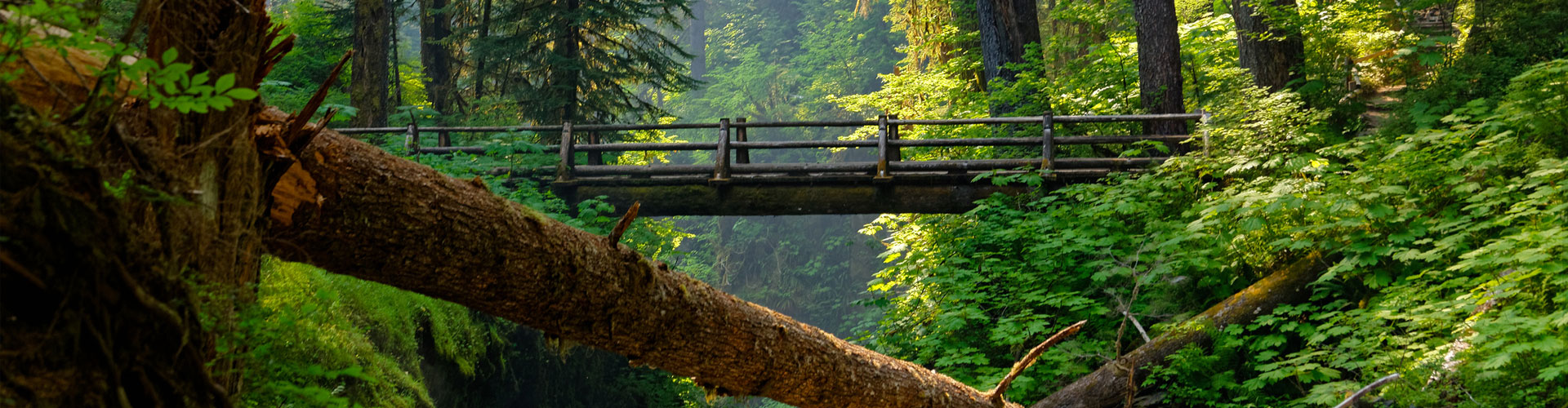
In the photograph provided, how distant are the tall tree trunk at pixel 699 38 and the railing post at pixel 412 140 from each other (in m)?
35.9

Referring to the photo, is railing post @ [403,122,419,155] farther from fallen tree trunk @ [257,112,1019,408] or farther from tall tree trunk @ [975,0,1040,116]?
tall tree trunk @ [975,0,1040,116]

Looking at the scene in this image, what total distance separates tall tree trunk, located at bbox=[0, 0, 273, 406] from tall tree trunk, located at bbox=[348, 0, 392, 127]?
31.5 feet

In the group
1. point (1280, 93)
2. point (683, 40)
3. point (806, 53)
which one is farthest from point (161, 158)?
point (683, 40)

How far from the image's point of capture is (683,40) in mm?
46719

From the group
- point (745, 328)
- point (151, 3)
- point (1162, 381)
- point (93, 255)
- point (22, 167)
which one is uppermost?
point (151, 3)

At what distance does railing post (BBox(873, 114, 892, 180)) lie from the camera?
916 cm

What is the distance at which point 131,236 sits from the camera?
5.03 ft

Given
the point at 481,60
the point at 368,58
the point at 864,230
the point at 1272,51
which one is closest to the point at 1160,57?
the point at 1272,51

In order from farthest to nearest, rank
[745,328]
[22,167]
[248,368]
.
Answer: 1. [745,328]
2. [248,368]
3. [22,167]

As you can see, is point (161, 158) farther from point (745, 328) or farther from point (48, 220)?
point (745, 328)

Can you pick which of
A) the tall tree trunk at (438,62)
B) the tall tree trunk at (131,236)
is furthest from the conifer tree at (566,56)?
the tall tree trunk at (131,236)

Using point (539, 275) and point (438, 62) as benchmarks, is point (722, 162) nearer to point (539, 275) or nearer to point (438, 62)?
point (539, 275)

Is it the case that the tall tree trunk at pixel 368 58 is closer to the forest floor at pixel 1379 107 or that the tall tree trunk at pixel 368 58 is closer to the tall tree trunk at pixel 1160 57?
the tall tree trunk at pixel 1160 57

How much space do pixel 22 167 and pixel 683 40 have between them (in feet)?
152
